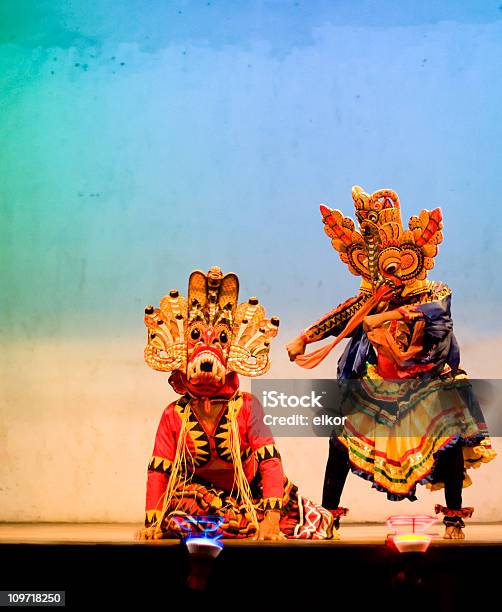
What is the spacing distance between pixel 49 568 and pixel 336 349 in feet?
5.63

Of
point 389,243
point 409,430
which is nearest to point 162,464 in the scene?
point 409,430

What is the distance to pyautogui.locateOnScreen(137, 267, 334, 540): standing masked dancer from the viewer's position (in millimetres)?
4480

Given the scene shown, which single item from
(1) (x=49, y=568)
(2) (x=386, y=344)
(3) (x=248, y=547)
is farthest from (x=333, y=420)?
(1) (x=49, y=568)

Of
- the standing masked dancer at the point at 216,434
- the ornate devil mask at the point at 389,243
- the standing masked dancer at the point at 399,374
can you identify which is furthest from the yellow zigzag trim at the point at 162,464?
the ornate devil mask at the point at 389,243

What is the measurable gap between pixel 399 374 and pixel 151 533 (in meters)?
1.09

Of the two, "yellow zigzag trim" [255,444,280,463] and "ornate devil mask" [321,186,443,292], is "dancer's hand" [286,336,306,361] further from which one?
"yellow zigzag trim" [255,444,280,463]

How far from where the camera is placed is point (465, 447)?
15.7 ft

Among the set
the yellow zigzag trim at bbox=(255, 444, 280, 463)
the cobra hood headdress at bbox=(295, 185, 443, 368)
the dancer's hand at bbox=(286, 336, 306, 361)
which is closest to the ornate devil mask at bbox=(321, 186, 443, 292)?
the cobra hood headdress at bbox=(295, 185, 443, 368)

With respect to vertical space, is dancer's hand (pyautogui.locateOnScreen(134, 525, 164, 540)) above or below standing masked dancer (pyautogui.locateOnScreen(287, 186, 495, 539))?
below

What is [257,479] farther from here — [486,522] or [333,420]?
[486,522]

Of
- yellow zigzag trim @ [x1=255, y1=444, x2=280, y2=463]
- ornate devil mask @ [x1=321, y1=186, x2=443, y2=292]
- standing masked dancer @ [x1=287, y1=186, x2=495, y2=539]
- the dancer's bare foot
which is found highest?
ornate devil mask @ [x1=321, y1=186, x2=443, y2=292]

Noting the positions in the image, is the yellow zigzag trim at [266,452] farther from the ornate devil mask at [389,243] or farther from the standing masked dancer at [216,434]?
the ornate devil mask at [389,243]

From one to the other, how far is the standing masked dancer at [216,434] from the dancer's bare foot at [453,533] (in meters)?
0.41

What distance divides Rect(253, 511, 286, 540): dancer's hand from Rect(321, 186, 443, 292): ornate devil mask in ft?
3.27
